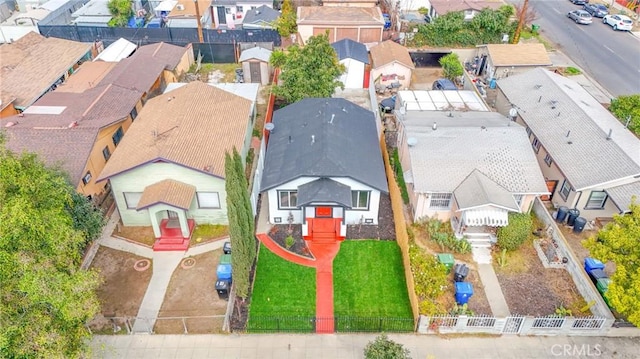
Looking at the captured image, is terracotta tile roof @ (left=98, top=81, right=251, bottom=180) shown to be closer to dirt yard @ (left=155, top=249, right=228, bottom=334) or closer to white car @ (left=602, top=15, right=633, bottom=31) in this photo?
dirt yard @ (left=155, top=249, right=228, bottom=334)

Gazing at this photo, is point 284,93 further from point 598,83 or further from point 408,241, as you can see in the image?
point 598,83

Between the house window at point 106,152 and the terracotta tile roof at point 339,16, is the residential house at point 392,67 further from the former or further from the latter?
the house window at point 106,152

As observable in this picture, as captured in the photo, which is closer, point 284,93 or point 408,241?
point 408,241

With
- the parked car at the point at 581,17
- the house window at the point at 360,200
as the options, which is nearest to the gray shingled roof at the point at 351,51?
the house window at the point at 360,200

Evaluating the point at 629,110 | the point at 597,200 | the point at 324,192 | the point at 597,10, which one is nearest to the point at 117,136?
the point at 324,192

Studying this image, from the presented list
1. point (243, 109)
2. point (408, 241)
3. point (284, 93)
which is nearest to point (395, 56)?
point (284, 93)

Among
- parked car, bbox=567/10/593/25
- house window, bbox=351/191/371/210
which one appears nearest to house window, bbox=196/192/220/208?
house window, bbox=351/191/371/210

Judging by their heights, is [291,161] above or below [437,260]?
above
